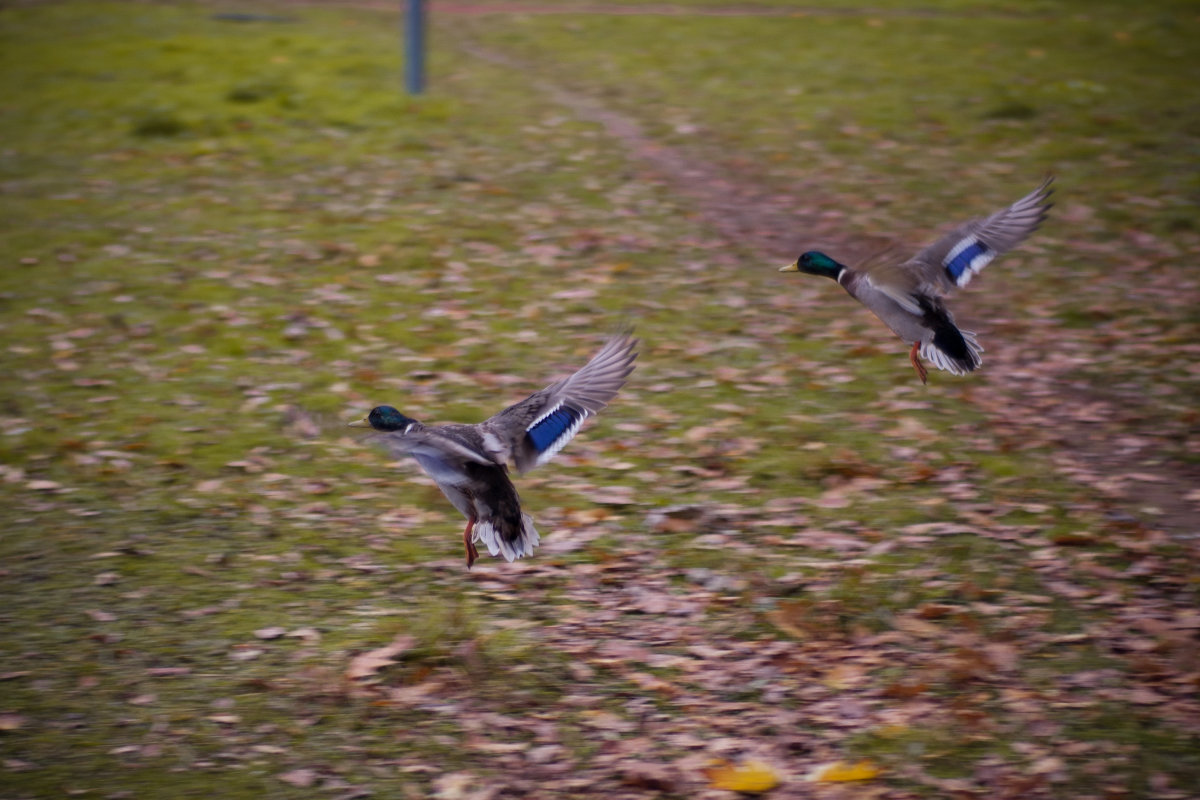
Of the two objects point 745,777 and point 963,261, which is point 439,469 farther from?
point 963,261

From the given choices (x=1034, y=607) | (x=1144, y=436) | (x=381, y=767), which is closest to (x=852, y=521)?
(x=1034, y=607)

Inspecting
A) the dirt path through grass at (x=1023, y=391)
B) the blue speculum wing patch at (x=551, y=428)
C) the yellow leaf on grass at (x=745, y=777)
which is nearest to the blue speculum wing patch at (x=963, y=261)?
the dirt path through grass at (x=1023, y=391)

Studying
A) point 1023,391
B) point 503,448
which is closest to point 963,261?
point 1023,391

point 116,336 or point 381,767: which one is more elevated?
point 116,336

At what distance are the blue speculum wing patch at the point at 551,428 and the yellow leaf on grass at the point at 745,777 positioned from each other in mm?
1645

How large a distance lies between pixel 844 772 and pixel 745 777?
0.39 metres

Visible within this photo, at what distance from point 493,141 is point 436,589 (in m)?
7.02

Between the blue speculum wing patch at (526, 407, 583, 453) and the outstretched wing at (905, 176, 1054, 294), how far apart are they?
2.20m

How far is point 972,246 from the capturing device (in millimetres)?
6590

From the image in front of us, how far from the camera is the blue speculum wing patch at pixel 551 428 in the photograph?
5.51 meters

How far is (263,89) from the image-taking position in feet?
42.7

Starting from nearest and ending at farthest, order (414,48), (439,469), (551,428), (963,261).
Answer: (439,469), (551,428), (963,261), (414,48)

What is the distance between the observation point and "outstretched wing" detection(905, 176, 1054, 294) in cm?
654

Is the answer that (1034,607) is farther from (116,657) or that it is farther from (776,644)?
(116,657)
